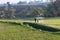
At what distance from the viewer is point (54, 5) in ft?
122

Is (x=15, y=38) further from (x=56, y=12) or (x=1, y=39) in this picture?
(x=56, y=12)

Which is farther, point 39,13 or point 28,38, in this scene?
point 39,13

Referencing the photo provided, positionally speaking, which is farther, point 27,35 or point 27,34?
point 27,34

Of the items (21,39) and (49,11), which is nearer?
(21,39)

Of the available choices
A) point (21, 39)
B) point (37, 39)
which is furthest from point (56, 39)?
point (21, 39)

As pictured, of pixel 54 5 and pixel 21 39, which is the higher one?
pixel 21 39

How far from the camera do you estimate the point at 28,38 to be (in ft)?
32.7

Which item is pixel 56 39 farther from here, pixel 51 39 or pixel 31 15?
pixel 31 15

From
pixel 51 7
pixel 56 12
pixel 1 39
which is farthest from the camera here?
pixel 51 7

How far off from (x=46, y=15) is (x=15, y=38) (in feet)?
79.9

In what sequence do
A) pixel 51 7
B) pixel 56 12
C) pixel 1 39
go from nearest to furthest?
pixel 1 39 → pixel 56 12 → pixel 51 7

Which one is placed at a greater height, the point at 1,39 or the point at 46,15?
the point at 1,39

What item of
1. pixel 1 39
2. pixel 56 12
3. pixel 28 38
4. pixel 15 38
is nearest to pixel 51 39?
pixel 28 38

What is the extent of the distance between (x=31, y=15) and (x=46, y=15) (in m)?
2.81
